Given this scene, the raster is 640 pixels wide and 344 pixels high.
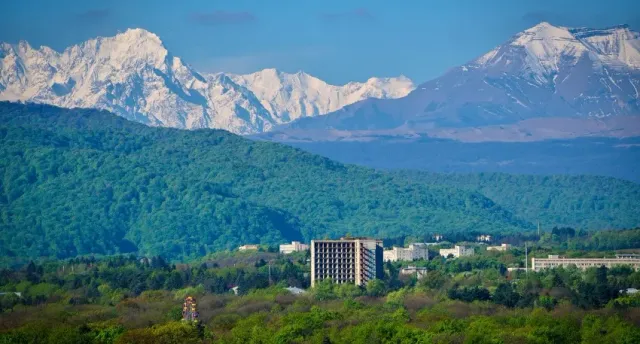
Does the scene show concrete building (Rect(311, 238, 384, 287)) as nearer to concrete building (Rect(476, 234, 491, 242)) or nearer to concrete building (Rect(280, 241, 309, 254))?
concrete building (Rect(280, 241, 309, 254))

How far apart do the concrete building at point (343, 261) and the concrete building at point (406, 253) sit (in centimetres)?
2855

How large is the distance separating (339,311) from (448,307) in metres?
5.85

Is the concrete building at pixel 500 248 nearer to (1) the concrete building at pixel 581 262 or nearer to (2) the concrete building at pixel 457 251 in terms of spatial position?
(2) the concrete building at pixel 457 251

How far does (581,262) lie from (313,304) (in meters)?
40.2

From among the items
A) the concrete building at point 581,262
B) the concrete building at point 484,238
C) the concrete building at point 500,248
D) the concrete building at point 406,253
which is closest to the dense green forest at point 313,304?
the concrete building at point 581,262

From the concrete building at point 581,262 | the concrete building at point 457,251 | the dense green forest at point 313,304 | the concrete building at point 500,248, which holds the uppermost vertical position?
the concrete building at point 500,248

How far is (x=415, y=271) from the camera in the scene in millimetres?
132250

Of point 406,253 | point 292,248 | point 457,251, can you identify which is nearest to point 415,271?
point 406,253

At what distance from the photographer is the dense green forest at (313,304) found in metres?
76.2

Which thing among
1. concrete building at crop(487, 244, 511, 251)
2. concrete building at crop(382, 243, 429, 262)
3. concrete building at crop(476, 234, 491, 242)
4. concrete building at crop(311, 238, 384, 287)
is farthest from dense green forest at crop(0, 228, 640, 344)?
concrete building at crop(476, 234, 491, 242)

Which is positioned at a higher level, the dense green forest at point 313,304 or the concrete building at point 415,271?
the concrete building at point 415,271

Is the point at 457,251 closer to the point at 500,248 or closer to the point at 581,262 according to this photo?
the point at 500,248

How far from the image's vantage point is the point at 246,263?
144875 millimetres

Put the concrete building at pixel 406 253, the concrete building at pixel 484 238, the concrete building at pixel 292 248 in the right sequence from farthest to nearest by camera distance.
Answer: the concrete building at pixel 484 238
the concrete building at pixel 292 248
the concrete building at pixel 406 253
